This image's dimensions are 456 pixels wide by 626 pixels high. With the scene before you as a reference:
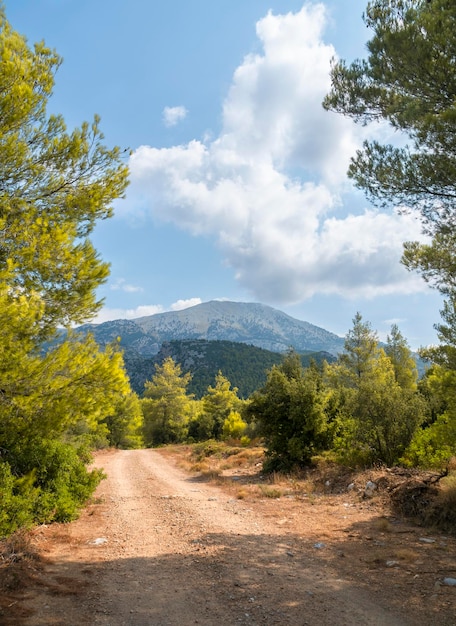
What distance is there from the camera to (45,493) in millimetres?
8398

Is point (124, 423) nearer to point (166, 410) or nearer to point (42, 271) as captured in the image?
point (166, 410)

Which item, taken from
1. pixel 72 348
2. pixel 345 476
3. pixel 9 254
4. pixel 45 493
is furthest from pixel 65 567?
pixel 345 476

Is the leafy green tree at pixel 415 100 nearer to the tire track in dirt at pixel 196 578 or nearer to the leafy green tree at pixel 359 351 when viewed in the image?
the tire track in dirt at pixel 196 578

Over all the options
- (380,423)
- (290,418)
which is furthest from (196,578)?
(290,418)

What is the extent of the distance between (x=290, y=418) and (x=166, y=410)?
3370cm

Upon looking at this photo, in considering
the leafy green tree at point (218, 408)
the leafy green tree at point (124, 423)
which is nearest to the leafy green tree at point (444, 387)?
the leafy green tree at point (218, 408)

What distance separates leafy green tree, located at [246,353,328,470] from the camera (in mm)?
16031

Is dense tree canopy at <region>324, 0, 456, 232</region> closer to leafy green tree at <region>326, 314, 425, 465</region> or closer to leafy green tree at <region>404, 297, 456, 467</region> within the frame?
leafy green tree at <region>404, 297, 456, 467</region>

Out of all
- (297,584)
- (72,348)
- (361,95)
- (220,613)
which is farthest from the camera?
(361,95)

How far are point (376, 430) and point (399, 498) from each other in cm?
384

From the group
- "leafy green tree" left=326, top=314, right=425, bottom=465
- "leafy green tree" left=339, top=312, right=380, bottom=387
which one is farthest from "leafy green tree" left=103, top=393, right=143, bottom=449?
"leafy green tree" left=326, top=314, right=425, bottom=465

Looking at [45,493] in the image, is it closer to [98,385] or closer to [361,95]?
[98,385]

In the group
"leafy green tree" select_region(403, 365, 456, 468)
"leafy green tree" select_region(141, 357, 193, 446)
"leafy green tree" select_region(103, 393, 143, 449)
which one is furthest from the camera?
"leafy green tree" select_region(141, 357, 193, 446)

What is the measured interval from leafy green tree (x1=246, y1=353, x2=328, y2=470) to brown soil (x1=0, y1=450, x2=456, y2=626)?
17.9ft
